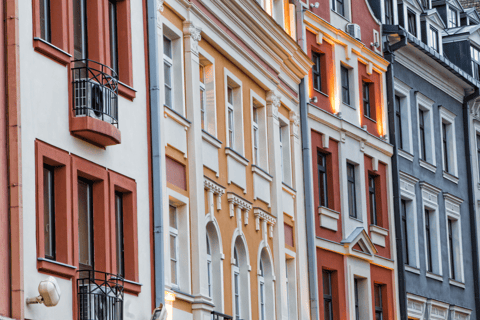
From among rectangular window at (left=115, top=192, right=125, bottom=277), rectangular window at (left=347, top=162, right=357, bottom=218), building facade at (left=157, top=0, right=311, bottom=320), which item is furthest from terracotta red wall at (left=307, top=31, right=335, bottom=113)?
rectangular window at (left=115, top=192, right=125, bottom=277)

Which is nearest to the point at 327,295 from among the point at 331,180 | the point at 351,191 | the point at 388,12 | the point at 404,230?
the point at 331,180

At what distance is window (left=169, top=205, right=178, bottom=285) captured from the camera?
2238 cm

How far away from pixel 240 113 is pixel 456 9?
2215 cm

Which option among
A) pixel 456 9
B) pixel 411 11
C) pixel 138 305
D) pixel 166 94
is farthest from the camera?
pixel 456 9

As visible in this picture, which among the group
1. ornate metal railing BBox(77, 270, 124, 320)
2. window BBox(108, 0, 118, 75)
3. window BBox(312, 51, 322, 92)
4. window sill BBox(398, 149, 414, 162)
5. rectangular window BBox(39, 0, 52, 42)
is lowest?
ornate metal railing BBox(77, 270, 124, 320)

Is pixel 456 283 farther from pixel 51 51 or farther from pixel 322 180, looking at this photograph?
pixel 51 51

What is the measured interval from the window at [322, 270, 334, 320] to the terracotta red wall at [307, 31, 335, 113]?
475 centimetres

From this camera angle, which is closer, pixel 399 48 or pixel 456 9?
pixel 399 48

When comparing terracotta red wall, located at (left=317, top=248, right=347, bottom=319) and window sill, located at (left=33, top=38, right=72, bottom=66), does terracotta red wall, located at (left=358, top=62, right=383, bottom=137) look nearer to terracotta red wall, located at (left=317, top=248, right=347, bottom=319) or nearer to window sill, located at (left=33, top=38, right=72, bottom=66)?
terracotta red wall, located at (left=317, top=248, right=347, bottom=319)

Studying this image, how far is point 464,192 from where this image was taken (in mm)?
40531

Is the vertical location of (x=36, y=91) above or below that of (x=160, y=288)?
above

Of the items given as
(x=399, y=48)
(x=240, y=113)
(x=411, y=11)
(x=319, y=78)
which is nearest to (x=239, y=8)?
(x=240, y=113)

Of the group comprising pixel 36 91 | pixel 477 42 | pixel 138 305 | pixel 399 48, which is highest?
pixel 477 42

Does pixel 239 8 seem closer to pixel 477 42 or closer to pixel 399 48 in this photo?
pixel 399 48
